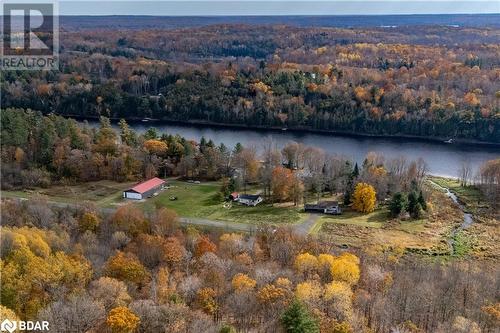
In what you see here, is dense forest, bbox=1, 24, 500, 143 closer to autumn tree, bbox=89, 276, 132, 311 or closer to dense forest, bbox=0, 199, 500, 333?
dense forest, bbox=0, 199, 500, 333

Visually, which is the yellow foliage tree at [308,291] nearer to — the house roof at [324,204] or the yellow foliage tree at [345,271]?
the yellow foliage tree at [345,271]

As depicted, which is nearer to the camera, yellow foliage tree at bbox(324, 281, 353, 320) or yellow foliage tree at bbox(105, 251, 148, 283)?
yellow foliage tree at bbox(324, 281, 353, 320)

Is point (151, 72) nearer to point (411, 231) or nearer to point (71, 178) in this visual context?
point (71, 178)

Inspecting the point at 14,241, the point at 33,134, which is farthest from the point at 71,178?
the point at 14,241

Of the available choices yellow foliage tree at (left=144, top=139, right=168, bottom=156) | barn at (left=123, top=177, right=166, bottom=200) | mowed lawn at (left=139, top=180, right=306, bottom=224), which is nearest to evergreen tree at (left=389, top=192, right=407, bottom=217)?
mowed lawn at (left=139, top=180, right=306, bottom=224)

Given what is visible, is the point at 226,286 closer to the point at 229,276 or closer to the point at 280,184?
the point at 229,276

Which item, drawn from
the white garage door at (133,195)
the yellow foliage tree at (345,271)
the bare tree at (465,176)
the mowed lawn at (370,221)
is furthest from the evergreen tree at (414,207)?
the white garage door at (133,195)
